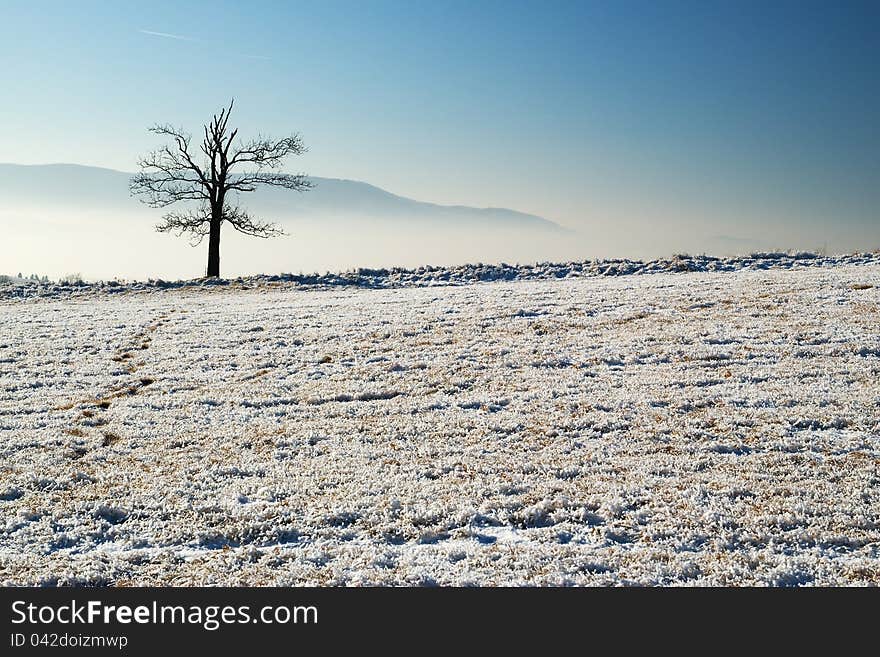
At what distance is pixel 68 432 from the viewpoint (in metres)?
10.8

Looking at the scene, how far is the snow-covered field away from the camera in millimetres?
6445

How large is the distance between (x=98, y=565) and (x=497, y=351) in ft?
33.7

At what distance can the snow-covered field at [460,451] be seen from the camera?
21.1ft

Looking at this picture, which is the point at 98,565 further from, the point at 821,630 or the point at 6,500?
the point at 821,630

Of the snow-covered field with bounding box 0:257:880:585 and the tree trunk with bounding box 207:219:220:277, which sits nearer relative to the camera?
the snow-covered field with bounding box 0:257:880:585

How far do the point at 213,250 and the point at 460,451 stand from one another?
36.3 metres

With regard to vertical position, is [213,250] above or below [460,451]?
above

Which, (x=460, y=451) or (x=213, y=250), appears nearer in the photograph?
(x=460, y=451)

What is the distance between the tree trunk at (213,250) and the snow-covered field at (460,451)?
75.9 ft

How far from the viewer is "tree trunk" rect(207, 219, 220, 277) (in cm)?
4197

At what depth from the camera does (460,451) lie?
945cm

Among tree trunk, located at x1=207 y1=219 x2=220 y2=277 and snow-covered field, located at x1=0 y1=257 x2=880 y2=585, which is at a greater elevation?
tree trunk, located at x1=207 y1=219 x2=220 y2=277

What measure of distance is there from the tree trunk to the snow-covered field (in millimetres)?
23120

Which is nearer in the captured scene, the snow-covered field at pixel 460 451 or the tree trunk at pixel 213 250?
the snow-covered field at pixel 460 451
